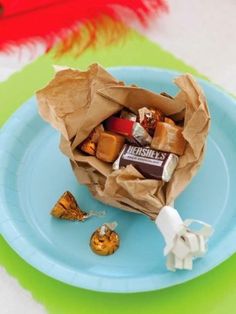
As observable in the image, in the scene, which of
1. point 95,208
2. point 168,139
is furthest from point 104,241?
point 168,139

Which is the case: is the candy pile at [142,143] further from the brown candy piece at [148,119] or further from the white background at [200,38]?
the white background at [200,38]

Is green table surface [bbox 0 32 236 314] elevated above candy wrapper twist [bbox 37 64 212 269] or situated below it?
below

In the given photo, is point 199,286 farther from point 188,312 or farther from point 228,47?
point 228,47

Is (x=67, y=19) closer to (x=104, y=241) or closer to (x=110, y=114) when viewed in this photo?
(x=110, y=114)

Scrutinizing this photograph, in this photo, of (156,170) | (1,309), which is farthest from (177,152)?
(1,309)

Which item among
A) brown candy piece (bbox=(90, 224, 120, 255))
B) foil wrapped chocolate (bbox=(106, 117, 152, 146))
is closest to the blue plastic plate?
brown candy piece (bbox=(90, 224, 120, 255))

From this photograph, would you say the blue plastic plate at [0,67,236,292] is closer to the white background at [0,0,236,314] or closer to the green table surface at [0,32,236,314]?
the green table surface at [0,32,236,314]

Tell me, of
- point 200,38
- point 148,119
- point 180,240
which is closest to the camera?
point 180,240
